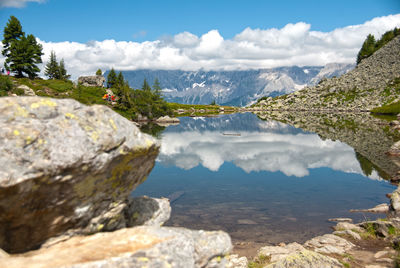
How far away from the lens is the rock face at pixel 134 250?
26.0 ft

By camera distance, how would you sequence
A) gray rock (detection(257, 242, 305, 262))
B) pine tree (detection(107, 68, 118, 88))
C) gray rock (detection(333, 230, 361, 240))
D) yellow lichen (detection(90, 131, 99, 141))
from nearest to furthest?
yellow lichen (detection(90, 131, 99, 141)), gray rock (detection(257, 242, 305, 262)), gray rock (detection(333, 230, 361, 240)), pine tree (detection(107, 68, 118, 88))

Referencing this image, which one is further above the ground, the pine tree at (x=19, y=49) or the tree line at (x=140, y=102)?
the pine tree at (x=19, y=49)

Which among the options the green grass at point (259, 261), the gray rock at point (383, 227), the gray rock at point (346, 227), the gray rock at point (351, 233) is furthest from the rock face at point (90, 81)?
the gray rock at point (383, 227)

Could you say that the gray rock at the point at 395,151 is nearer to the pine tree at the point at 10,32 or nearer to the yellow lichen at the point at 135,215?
the yellow lichen at the point at 135,215

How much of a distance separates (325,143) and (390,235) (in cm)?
5747

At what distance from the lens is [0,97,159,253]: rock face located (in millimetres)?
8031

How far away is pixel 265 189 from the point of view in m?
37.1

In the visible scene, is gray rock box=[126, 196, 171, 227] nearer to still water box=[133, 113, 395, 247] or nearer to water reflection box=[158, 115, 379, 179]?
still water box=[133, 113, 395, 247]

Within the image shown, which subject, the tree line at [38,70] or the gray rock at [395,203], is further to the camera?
the tree line at [38,70]

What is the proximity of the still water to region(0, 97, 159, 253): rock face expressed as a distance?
1529 centimetres

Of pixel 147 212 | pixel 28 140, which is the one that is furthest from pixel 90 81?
pixel 28 140

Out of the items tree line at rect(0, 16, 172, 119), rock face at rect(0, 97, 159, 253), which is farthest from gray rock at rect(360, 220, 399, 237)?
tree line at rect(0, 16, 172, 119)

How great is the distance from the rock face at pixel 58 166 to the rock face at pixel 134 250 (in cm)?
77

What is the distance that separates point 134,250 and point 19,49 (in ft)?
431
